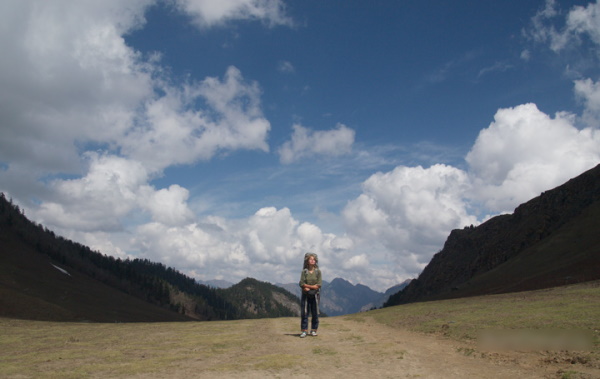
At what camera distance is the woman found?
1680 cm

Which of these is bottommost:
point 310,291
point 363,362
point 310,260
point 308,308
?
point 363,362

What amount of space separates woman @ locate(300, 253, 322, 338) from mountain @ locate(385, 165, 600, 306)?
5492 cm

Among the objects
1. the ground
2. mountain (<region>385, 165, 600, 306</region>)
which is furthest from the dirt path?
mountain (<region>385, 165, 600, 306</region>)

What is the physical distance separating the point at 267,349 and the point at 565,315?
14.8 m

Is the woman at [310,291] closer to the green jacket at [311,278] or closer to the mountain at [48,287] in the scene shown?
the green jacket at [311,278]

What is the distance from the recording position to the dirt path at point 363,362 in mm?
9250

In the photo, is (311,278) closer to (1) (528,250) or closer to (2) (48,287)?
(1) (528,250)

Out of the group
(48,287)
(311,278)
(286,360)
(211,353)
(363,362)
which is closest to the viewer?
(363,362)

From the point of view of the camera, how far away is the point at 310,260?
17203 millimetres

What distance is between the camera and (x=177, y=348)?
45.6ft

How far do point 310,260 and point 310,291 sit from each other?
1355mm

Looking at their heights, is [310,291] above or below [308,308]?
above

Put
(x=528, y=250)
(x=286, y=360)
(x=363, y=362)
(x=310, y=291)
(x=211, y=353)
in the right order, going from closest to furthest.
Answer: (x=363, y=362) → (x=286, y=360) → (x=211, y=353) → (x=310, y=291) → (x=528, y=250)

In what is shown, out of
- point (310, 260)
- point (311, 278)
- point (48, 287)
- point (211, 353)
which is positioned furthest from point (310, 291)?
point (48, 287)
